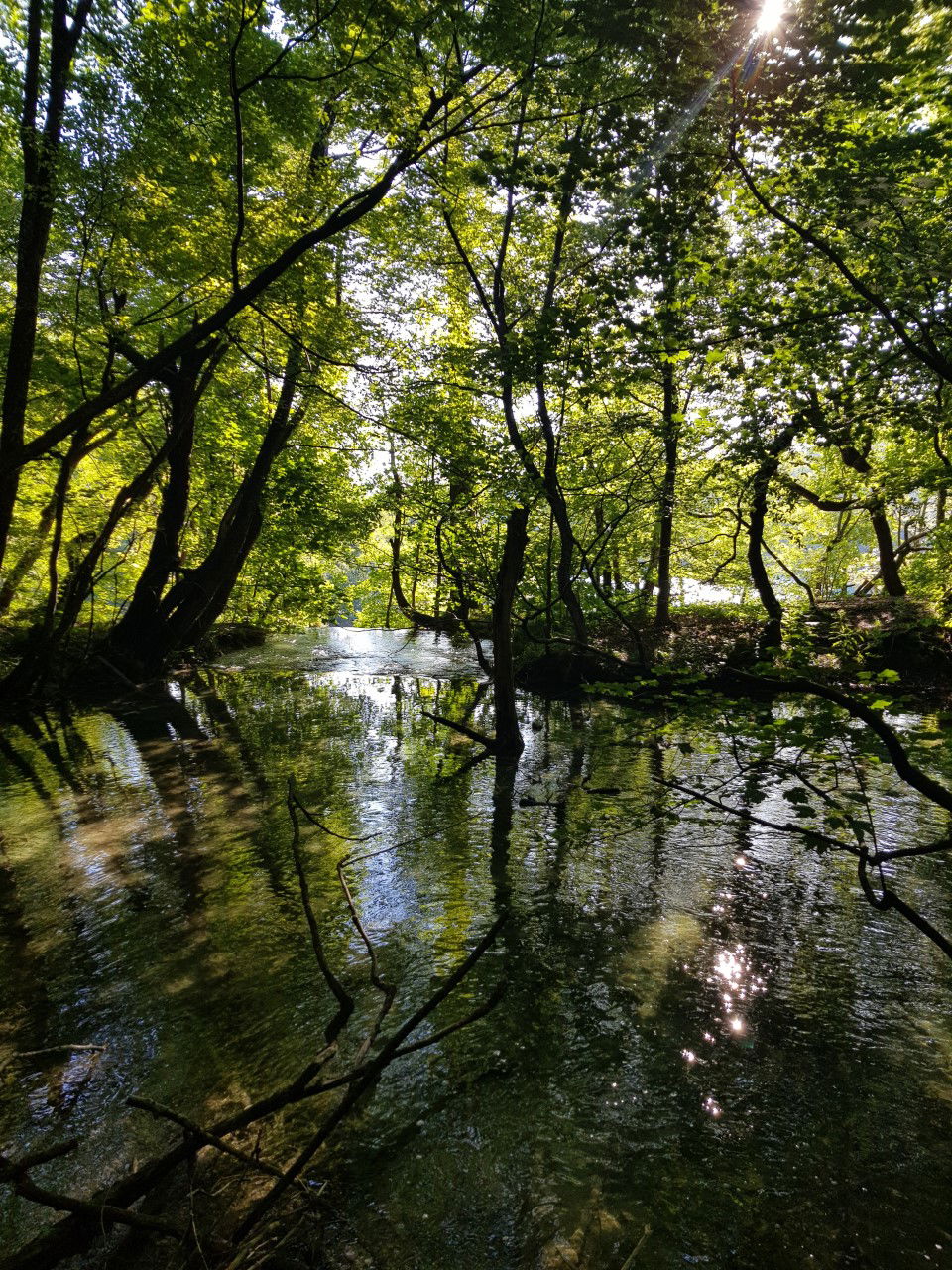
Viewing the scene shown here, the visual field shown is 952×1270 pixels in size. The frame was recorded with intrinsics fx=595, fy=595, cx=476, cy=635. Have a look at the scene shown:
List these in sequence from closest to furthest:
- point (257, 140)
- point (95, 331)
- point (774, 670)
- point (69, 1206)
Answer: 1. point (69, 1206)
2. point (774, 670)
3. point (257, 140)
4. point (95, 331)

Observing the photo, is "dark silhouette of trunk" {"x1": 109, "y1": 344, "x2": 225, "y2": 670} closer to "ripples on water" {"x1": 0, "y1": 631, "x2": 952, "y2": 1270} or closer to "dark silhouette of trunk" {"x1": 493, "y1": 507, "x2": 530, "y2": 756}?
"dark silhouette of trunk" {"x1": 493, "y1": 507, "x2": 530, "y2": 756}

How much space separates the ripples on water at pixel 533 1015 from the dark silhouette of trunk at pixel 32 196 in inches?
206

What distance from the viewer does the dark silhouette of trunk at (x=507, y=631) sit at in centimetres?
1041

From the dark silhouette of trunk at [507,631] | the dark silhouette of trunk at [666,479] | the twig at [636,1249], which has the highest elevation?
the dark silhouette of trunk at [666,479]

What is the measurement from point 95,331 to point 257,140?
5.37 meters

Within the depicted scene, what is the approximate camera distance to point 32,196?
8.60 metres

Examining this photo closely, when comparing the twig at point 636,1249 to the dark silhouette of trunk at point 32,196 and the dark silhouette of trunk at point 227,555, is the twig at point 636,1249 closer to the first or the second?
the dark silhouette of trunk at point 32,196

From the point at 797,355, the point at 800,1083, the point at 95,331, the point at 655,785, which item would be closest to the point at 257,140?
the point at 95,331

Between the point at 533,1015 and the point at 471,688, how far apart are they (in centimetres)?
1415

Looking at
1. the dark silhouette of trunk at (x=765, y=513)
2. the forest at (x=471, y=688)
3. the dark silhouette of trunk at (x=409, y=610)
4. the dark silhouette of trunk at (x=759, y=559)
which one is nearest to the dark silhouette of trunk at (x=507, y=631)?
the forest at (x=471, y=688)

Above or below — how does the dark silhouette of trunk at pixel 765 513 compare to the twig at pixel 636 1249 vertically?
above

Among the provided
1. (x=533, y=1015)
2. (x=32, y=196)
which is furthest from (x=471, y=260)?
(x=533, y=1015)

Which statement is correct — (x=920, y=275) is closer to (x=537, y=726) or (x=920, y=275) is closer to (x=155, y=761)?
(x=537, y=726)

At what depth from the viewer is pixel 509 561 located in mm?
10469
